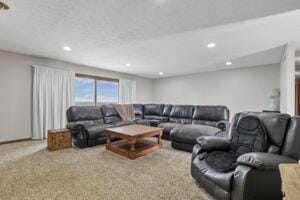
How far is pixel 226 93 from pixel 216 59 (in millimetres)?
2033

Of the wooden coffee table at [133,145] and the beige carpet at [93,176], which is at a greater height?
the wooden coffee table at [133,145]

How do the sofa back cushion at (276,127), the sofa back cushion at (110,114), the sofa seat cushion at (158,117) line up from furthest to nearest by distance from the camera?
the sofa seat cushion at (158,117) → the sofa back cushion at (110,114) → the sofa back cushion at (276,127)

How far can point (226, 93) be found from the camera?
20.4ft

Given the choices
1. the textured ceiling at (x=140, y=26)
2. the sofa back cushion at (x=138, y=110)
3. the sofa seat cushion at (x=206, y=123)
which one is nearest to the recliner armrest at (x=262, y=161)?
the textured ceiling at (x=140, y=26)

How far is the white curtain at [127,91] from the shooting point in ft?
22.6

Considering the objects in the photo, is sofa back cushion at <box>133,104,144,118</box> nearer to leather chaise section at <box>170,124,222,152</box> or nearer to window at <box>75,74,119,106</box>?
window at <box>75,74,119,106</box>

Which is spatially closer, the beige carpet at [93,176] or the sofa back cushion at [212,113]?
the beige carpet at [93,176]

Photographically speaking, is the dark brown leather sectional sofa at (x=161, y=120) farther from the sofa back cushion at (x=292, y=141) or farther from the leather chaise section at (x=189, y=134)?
the sofa back cushion at (x=292, y=141)

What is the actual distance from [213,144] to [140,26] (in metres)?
2.12

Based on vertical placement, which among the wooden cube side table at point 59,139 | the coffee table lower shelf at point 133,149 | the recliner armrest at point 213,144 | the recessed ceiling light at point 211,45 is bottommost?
the coffee table lower shelf at point 133,149

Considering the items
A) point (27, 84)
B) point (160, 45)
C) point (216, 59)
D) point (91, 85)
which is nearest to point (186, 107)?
point (216, 59)

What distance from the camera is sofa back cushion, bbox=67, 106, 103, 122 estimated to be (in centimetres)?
424

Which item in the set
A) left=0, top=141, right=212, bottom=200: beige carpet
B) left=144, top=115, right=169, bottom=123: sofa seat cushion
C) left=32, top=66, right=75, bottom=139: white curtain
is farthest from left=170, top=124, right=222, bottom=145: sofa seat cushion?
left=32, top=66, right=75, bottom=139: white curtain

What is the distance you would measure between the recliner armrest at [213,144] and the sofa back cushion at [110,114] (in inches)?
128
